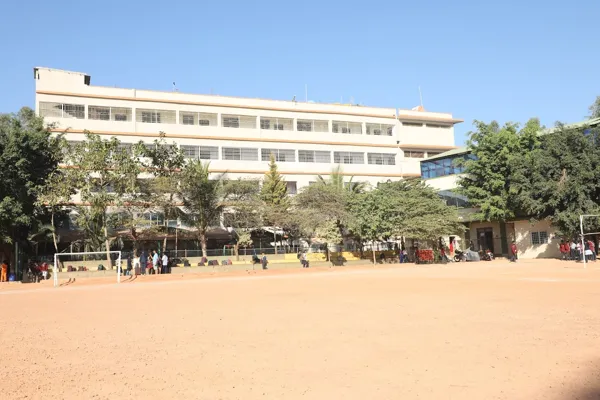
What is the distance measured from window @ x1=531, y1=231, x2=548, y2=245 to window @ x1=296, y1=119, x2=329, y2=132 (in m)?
25.7

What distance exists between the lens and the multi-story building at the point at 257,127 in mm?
47969

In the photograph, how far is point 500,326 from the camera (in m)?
9.45

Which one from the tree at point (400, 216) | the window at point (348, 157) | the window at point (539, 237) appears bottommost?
the window at point (539, 237)

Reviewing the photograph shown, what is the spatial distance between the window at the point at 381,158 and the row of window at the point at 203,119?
3.03m

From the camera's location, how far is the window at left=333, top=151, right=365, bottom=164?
57.2 metres

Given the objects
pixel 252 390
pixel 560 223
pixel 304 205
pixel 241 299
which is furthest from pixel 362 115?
pixel 252 390

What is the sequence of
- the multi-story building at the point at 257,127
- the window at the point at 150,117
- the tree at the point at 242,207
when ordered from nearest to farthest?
the tree at the point at 242,207 → the multi-story building at the point at 257,127 → the window at the point at 150,117

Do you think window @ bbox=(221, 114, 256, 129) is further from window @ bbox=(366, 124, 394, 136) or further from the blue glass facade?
the blue glass facade

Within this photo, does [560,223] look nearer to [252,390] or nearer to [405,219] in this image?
[405,219]

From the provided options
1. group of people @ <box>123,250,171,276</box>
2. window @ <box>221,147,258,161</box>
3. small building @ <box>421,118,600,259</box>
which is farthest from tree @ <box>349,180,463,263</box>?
window @ <box>221,147,258,161</box>

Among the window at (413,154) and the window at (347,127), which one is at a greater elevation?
the window at (347,127)

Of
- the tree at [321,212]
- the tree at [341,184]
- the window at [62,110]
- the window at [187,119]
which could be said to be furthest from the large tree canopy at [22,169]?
the tree at [341,184]

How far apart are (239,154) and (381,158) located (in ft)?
58.0

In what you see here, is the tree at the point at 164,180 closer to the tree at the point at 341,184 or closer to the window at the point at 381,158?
the tree at the point at 341,184
